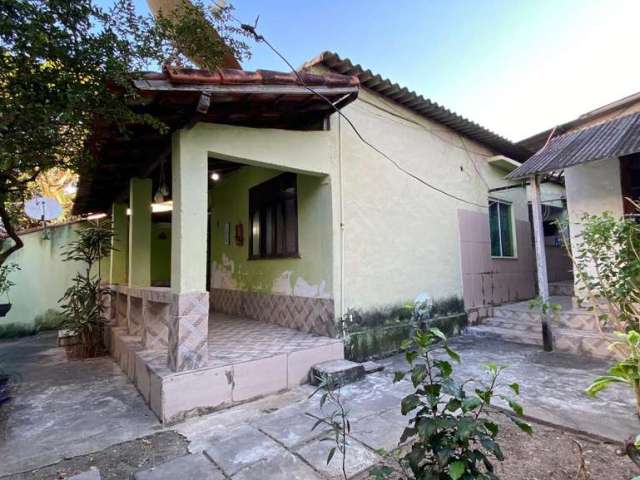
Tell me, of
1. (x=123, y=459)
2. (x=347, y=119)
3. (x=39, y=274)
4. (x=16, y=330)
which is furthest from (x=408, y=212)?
(x=16, y=330)

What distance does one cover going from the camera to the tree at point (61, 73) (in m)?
2.61

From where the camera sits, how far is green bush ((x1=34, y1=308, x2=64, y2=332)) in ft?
29.1

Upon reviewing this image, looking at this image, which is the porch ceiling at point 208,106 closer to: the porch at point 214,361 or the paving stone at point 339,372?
the porch at point 214,361

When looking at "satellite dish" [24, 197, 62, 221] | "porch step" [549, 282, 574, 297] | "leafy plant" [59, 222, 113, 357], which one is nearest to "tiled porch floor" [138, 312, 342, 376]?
"leafy plant" [59, 222, 113, 357]

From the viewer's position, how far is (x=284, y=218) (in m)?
6.29

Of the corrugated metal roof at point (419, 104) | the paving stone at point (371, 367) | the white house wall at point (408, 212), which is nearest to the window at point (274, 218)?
the white house wall at point (408, 212)

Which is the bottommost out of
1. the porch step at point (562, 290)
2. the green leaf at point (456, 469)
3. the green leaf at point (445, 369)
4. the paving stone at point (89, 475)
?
the paving stone at point (89, 475)

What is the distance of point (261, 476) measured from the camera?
244cm

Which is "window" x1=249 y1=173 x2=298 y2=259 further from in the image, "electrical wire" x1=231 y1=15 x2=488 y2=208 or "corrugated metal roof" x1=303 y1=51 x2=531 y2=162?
"corrugated metal roof" x1=303 y1=51 x2=531 y2=162

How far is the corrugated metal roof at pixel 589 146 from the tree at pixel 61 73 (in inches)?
232

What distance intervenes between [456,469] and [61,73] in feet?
13.1

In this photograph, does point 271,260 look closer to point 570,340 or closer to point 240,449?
point 240,449

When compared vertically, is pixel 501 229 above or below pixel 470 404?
above

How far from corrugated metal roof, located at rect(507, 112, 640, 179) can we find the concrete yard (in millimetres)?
3124
